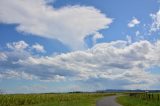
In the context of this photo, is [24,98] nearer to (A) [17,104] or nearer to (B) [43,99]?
(A) [17,104]

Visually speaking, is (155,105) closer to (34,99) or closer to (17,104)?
(17,104)

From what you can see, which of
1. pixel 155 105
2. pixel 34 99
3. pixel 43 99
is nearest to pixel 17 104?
pixel 34 99

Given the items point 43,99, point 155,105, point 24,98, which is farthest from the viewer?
point 43,99

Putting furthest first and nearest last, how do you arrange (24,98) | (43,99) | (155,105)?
(43,99) < (24,98) < (155,105)

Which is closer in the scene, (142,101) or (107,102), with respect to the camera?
(142,101)

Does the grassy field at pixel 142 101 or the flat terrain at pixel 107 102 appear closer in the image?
the grassy field at pixel 142 101

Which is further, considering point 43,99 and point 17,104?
point 43,99

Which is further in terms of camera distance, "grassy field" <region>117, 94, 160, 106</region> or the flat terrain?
the flat terrain

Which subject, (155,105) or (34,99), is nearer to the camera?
(155,105)

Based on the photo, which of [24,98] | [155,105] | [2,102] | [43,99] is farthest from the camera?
[43,99]

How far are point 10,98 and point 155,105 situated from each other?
77.1 feet

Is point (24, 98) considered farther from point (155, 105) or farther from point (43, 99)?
point (155, 105)

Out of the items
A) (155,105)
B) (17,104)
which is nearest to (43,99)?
(17,104)

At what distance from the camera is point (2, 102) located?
160 feet
